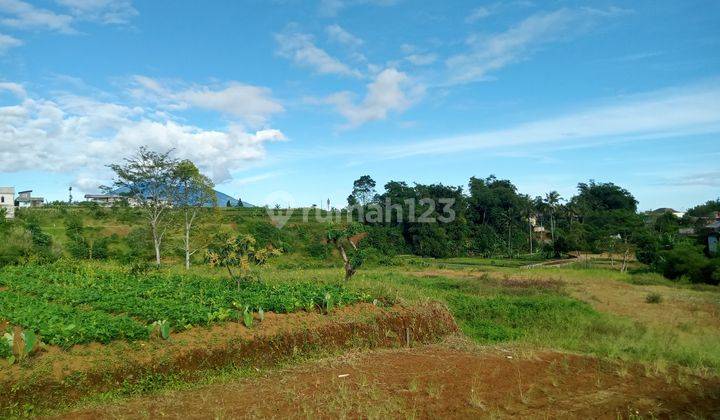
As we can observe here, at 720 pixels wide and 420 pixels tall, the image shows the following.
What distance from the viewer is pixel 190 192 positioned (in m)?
24.4

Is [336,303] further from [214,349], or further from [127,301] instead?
[127,301]

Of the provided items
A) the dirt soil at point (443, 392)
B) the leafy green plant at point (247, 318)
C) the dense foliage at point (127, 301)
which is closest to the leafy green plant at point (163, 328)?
the dense foliage at point (127, 301)

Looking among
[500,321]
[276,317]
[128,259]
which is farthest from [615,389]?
[128,259]

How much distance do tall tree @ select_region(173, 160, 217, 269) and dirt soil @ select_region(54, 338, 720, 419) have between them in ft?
59.6

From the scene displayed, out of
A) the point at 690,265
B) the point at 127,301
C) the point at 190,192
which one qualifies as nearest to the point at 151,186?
the point at 190,192

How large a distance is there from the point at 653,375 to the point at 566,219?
198 feet

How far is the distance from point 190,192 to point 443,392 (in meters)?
20.6

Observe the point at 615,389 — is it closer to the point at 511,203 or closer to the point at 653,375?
the point at 653,375

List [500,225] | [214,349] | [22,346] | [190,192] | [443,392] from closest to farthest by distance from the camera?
1. [22,346]
2. [443,392]
3. [214,349]
4. [190,192]
5. [500,225]

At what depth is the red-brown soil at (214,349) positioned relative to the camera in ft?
20.5

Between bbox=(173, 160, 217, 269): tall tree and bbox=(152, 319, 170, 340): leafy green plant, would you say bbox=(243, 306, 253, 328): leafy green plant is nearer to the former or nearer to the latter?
bbox=(152, 319, 170, 340): leafy green plant

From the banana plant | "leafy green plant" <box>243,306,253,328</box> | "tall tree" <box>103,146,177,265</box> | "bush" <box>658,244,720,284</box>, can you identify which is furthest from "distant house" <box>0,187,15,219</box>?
"bush" <box>658,244,720,284</box>

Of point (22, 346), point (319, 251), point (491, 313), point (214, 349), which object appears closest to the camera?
point (22, 346)

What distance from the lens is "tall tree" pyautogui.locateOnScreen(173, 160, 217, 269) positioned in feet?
78.6
